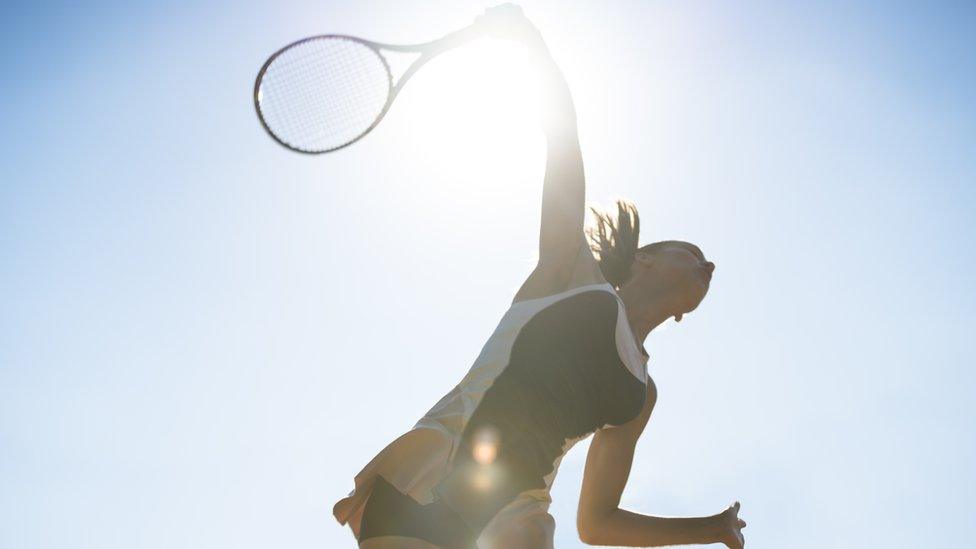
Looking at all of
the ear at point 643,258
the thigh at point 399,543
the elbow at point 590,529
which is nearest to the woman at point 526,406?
the thigh at point 399,543

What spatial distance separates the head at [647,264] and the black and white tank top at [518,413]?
0.88m

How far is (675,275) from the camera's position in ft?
16.7

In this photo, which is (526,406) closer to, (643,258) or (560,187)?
(560,187)

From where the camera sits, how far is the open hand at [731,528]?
16.0 ft

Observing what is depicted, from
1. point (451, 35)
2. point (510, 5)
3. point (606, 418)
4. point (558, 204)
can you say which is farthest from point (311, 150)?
point (606, 418)

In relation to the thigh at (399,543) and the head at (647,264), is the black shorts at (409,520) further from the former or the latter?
the head at (647,264)

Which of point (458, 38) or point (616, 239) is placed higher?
point (458, 38)

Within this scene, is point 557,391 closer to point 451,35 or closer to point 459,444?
point 459,444

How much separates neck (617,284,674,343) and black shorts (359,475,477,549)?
173 cm

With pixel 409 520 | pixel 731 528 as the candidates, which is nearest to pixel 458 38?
pixel 409 520

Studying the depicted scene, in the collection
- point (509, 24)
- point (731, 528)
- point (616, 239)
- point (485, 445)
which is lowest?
point (731, 528)

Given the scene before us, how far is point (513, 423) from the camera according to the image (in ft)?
12.5

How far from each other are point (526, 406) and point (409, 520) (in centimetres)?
66

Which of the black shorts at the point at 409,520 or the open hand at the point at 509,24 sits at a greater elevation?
the open hand at the point at 509,24
